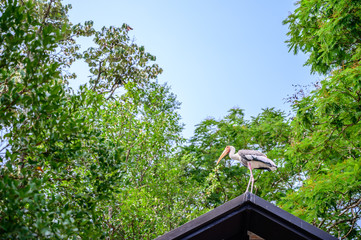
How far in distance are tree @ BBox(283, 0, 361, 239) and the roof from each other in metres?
4.74

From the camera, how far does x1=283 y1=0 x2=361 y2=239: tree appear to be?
9531 millimetres

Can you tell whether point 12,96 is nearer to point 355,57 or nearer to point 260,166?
point 260,166

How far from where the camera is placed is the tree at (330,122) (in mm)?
9531

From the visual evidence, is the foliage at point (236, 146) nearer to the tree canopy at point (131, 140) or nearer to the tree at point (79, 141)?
the tree canopy at point (131, 140)

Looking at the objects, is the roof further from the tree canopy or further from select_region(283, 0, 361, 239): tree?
select_region(283, 0, 361, 239): tree

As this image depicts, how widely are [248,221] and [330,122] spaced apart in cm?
628

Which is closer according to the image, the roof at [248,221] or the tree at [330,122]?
the roof at [248,221]

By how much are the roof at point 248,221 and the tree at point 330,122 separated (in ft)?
15.6

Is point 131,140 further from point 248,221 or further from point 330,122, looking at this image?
point 248,221

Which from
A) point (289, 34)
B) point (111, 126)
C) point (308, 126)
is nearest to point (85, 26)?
point (111, 126)

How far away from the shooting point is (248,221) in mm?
5293

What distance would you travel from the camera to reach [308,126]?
11406mm

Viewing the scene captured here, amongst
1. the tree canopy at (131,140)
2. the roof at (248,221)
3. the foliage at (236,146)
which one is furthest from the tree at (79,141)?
the foliage at (236,146)

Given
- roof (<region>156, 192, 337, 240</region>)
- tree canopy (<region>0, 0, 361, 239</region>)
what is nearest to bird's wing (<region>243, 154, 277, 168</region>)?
tree canopy (<region>0, 0, 361, 239</region>)
